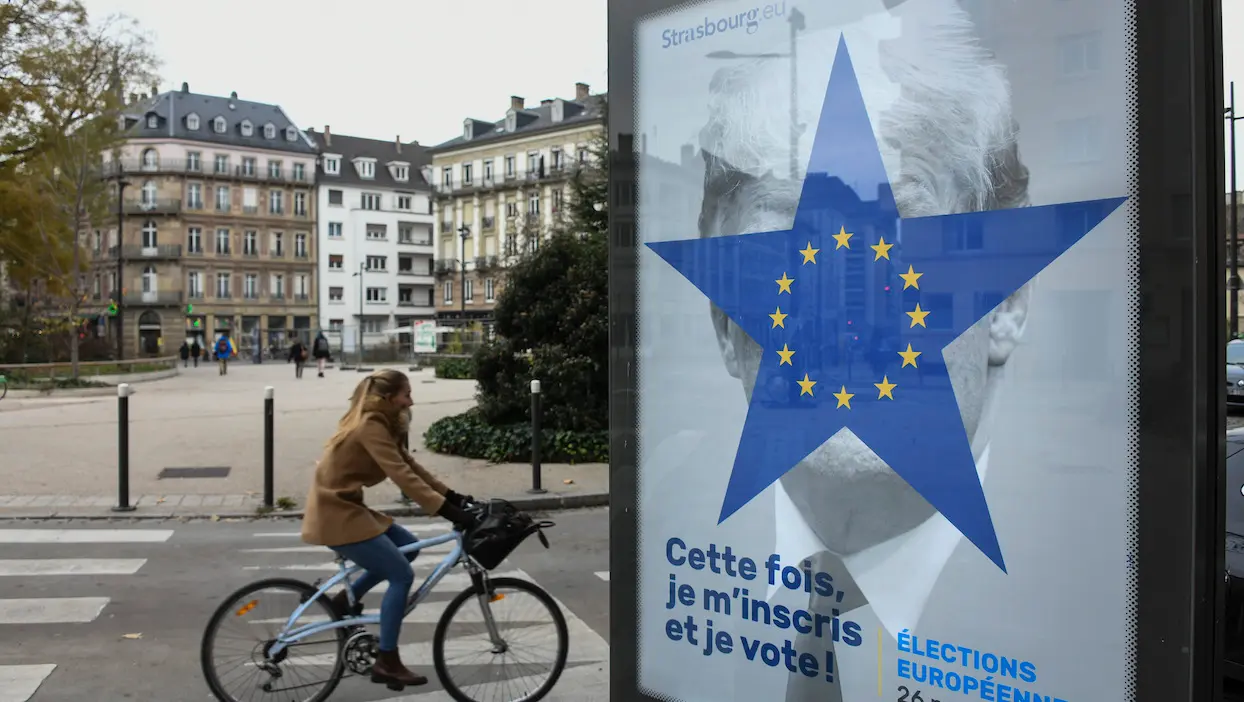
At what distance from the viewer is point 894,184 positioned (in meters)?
2.18

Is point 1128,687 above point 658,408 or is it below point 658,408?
below

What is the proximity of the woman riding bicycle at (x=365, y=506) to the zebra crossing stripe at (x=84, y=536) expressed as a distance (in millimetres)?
5064

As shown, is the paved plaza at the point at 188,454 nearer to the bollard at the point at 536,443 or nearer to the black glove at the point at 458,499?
the bollard at the point at 536,443

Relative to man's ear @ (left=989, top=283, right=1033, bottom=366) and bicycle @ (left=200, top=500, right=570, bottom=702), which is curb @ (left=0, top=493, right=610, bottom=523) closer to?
bicycle @ (left=200, top=500, right=570, bottom=702)

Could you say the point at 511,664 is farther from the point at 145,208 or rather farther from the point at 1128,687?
the point at 145,208

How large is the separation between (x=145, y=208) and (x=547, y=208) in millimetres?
34320

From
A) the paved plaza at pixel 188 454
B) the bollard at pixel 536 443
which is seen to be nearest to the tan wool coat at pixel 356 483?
the paved plaza at pixel 188 454

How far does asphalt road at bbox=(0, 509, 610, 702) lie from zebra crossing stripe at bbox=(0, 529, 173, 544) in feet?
0.05

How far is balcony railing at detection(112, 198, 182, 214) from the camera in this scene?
7988cm

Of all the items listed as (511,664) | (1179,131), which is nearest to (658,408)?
(1179,131)

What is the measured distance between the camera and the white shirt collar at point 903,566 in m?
2.10

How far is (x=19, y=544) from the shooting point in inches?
333

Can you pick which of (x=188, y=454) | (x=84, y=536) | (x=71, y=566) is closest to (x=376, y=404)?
(x=71, y=566)

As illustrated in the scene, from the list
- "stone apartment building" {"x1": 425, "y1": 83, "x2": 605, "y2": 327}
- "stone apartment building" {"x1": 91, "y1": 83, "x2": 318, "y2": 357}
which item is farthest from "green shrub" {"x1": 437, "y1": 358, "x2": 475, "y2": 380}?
"stone apartment building" {"x1": 91, "y1": 83, "x2": 318, "y2": 357}
